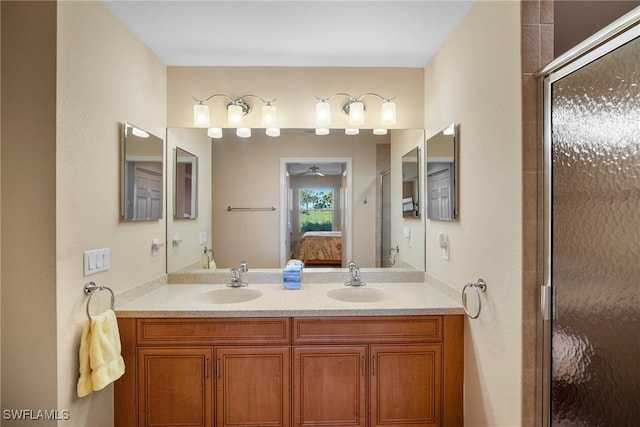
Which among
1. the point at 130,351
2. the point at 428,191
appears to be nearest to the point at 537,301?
the point at 428,191

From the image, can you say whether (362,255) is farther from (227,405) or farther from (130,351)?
(130,351)

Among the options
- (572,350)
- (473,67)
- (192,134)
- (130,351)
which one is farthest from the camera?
(192,134)

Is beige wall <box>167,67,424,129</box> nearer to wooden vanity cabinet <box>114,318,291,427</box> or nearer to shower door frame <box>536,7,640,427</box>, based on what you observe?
shower door frame <box>536,7,640,427</box>

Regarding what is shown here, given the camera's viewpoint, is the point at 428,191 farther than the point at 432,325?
Yes

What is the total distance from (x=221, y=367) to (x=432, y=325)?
1.17 meters

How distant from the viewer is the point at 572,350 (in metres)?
1.14

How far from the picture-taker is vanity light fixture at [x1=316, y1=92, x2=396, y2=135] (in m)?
2.20

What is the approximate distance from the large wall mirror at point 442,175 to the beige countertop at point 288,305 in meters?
0.50

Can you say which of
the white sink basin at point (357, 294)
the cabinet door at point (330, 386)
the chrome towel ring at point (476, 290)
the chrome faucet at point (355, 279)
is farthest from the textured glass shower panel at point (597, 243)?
the chrome faucet at point (355, 279)

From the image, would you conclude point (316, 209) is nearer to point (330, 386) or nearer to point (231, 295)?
point (231, 295)

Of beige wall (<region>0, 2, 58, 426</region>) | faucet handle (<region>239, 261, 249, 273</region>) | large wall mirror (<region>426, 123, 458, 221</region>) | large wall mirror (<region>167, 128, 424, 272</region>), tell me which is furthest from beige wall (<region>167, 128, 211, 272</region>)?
large wall mirror (<region>426, 123, 458, 221</region>)

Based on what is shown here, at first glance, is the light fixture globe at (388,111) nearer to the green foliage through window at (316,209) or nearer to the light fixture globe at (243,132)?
the green foliage through window at (316,209)

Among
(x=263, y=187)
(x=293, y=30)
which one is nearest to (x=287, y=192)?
(x=263, y=187)

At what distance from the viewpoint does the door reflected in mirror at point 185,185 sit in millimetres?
2270
